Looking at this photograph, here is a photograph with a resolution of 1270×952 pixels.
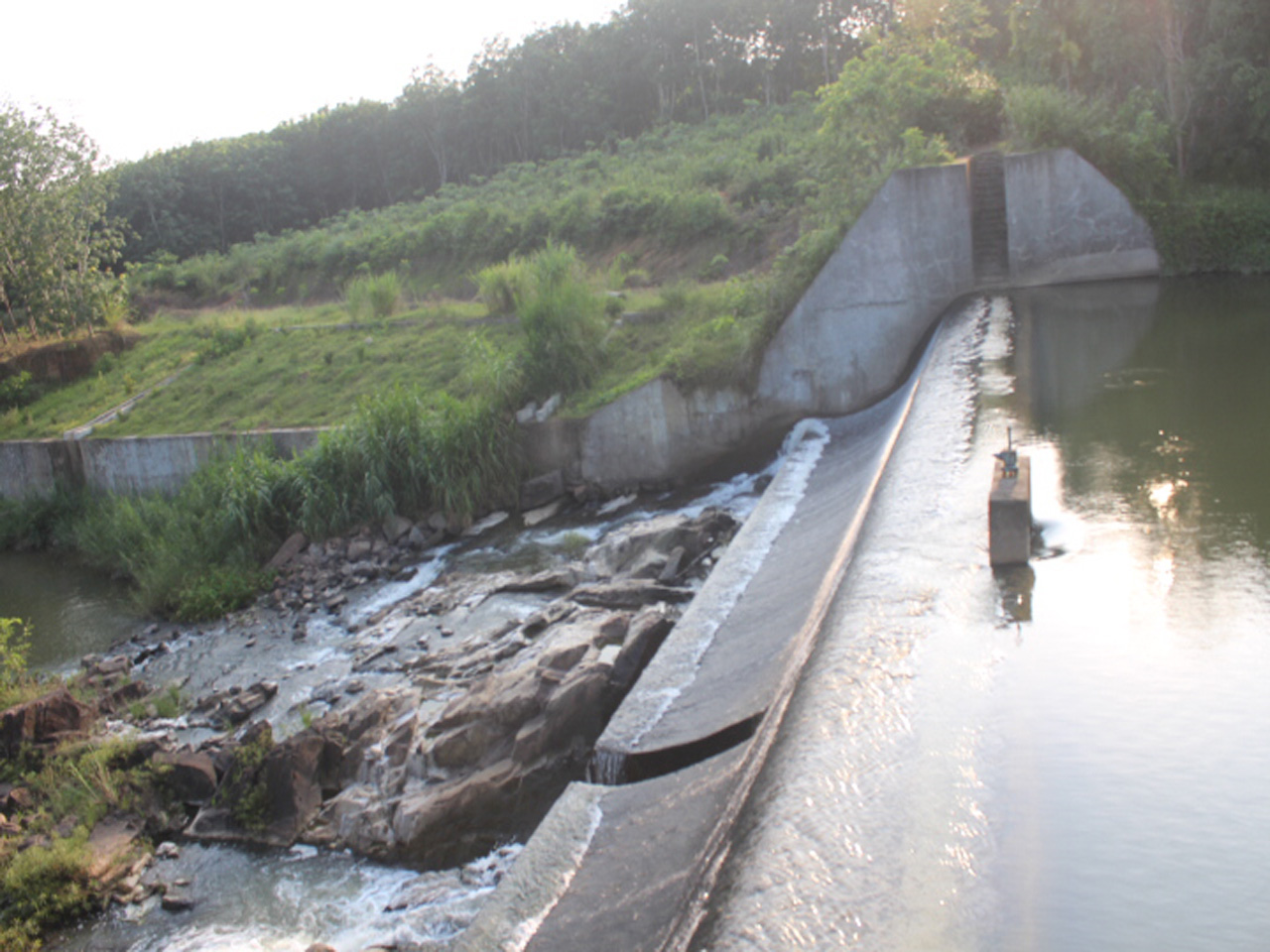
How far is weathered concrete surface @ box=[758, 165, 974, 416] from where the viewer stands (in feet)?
44.5

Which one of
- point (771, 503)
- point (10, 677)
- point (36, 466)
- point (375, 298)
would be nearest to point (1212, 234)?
point (771, 503)

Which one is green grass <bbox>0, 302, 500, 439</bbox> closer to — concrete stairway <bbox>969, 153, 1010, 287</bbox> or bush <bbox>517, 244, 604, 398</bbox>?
bush <bbox>517, 244, 604, 398</bbox>

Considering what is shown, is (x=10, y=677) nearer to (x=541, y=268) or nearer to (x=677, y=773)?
(x=677, y=773)

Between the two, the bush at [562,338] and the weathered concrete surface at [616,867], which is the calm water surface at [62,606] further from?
the weathered concrete surface at [616,867]

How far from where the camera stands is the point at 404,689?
834 cm

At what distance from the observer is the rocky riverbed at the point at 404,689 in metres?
6.43

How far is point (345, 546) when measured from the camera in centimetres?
1312

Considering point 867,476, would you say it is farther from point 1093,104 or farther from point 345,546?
point 1093,104

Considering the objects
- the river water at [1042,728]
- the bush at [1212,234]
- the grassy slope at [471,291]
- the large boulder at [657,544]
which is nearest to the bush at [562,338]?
the grassy slope at [471,291]

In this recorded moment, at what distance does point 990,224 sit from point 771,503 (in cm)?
644

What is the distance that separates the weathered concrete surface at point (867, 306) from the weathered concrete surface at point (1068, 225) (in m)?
0.90

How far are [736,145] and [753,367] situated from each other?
17821 mm

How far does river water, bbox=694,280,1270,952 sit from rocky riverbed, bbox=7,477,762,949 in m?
2.34

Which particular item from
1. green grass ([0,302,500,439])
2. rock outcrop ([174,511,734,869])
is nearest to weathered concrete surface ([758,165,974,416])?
rock outcrop ([174,511,734,869])
